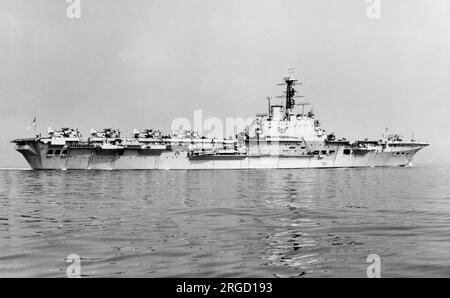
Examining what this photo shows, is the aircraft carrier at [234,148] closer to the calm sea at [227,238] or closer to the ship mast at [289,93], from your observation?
the ship mast at [289,93]

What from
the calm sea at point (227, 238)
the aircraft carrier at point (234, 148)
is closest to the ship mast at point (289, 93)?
the aircraft carrier at point (234, 148)

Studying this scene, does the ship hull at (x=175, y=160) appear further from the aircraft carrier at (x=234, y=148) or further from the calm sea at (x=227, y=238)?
the calm sea at (x=227, y=238)

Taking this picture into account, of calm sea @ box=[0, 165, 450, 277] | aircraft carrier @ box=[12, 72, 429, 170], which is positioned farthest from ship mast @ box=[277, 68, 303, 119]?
calm sea @ box=[0, 165, 450, 277]

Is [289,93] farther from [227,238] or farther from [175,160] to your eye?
[227,238]

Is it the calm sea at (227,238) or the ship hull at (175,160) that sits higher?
the ship hull at (175,160)

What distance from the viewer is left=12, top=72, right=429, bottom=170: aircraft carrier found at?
143 feet

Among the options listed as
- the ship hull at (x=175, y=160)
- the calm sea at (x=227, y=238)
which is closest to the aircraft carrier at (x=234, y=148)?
the ship hull at (x=175, y=160)

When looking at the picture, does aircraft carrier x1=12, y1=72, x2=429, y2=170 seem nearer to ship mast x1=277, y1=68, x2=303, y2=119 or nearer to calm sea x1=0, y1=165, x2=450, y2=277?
ship mast x1=277, y1=68, x2=303, y2=119

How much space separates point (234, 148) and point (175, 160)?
6852mm

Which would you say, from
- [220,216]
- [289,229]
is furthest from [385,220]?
[220,216]

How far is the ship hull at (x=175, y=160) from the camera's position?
143ft

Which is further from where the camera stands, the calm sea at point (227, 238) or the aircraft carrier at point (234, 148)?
the aircraft carrier at point (234, 148)
